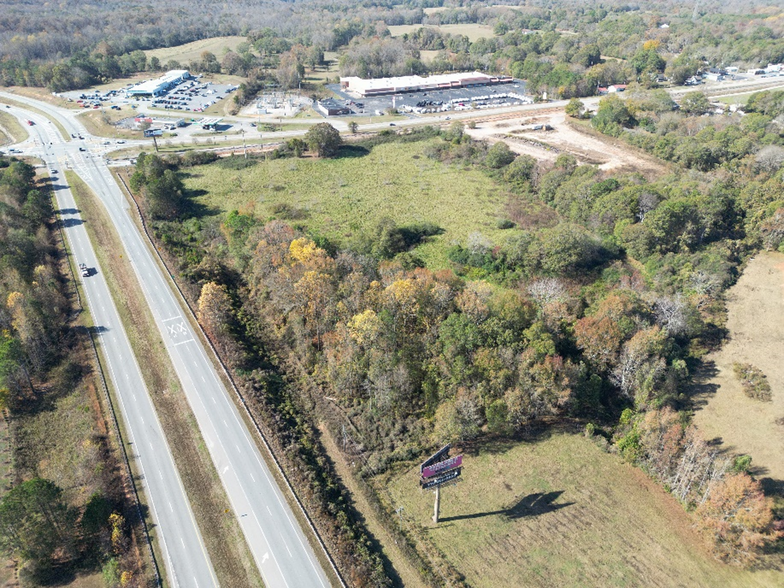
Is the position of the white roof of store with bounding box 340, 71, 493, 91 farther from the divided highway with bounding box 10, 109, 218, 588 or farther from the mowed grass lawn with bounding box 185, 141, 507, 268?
the divided highway with bounding box 10, 109, 218, 588

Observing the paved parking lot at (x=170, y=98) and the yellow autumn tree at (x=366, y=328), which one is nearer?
the yellow autumn tree at (x=366, y=328)

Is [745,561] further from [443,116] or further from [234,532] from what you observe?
[443,116]

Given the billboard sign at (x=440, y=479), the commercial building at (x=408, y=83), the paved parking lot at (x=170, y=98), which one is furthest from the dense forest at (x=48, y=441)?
the commercial building at (x=408, y=83)

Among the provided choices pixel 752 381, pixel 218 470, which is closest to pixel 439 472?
pixel 218 470

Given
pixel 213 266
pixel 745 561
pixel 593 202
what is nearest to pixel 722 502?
pixel 745 561

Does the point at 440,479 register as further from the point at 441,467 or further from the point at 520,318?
the point at 520,318

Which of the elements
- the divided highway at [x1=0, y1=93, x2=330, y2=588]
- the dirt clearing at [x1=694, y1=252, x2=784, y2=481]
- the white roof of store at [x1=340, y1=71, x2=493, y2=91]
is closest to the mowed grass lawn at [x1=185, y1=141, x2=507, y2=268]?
the divided highway at [x1=0, y1=93, x2=330, y2=588]

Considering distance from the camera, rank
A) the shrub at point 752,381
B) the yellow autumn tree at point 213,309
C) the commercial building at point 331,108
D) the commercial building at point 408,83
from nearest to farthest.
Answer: the shrub at point 752,381 < the yellow autumn tree at point 213,309 < the commercial building at point 331,108 < the commercial building at point 408,83

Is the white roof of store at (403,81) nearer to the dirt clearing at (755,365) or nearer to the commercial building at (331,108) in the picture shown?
the commercial building at (331,108)
